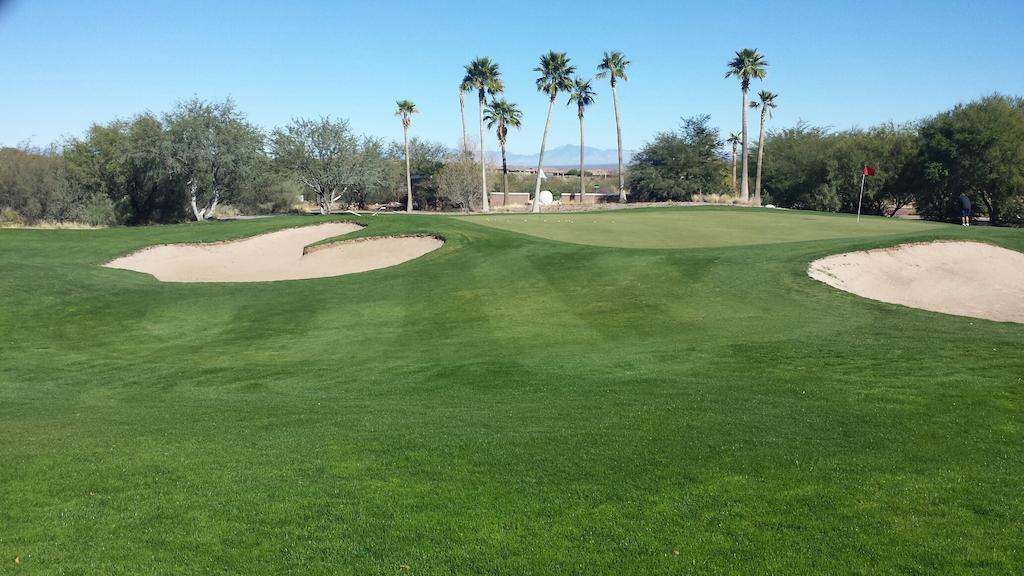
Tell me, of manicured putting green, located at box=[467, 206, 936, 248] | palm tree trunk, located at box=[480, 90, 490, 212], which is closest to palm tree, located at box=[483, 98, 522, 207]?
palm tree trunk, located at box=[480, 90, 490, 212]

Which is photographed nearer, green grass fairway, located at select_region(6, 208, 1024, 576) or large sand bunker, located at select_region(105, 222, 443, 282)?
green grass fairway, located at select_region(6, 208, 1024, 576)

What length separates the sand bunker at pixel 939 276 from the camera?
1727 centimetres

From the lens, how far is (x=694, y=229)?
31.3 meters

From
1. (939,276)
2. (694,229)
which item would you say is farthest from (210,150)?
(939,276)

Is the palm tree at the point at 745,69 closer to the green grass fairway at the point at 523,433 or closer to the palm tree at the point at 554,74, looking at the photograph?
the palm tree at the point at 554,74

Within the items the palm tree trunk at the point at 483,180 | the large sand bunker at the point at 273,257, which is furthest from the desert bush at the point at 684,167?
the large sand bunker at the point at 273,257

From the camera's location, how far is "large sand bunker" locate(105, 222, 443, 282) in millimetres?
26206

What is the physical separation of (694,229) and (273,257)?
1855 cm

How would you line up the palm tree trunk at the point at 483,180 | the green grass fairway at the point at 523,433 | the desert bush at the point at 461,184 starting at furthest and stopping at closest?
the desert bush at the point at 461,184
the palm tree trunk at the point at 483,180
the green grass fairway at the point at 523,433

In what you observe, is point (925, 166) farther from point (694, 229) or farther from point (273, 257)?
point (273, 257)

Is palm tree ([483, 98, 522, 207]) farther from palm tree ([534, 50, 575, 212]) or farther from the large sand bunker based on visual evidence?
the large sand bunker

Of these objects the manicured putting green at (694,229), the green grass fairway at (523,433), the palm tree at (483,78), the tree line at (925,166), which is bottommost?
the green grass fairway at (523,433)

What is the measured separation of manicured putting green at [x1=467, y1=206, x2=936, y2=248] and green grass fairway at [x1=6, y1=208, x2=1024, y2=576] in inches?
324

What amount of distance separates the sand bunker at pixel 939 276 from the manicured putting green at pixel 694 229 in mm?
5906
